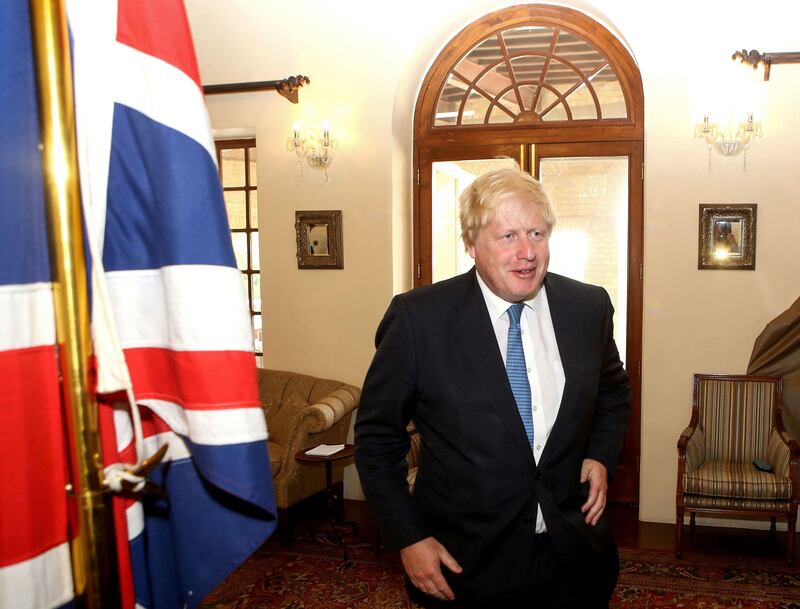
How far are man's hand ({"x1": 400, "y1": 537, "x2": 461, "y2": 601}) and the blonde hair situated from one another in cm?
76

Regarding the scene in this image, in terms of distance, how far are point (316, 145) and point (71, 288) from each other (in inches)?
192

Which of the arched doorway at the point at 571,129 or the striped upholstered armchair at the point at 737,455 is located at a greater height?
the arched doorway at the point at 571,129

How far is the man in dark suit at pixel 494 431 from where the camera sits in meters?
1.67

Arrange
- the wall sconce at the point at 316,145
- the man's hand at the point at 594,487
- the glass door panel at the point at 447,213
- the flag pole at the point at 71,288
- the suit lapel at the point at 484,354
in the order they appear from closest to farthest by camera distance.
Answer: the flag pole at the point at 71,288, the suit lapel at the point at 484,354, the man's hand at the point at 594,487, the wall sconce at the point at 316,145, the glass door panel at the point at 447,213

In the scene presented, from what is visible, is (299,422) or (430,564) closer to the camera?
(430,564)

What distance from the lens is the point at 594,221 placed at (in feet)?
17.5

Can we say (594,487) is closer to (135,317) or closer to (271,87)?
(135,317)

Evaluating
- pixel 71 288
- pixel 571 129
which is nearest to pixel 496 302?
pixel 71 288

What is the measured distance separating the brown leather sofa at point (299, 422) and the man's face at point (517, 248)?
3.15 meters

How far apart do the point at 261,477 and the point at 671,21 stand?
4839 millimetres

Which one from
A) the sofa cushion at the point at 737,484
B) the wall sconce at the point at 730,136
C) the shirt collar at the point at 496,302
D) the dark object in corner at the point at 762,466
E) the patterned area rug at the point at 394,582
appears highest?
the wall sconce at the point at 730,136

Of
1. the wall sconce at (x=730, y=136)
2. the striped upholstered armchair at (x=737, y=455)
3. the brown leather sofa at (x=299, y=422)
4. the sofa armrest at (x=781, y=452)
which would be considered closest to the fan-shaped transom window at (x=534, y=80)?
the wall sconce at (x=730, y=136)

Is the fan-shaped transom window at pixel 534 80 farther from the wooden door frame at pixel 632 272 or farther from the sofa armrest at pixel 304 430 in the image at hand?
the sofa armrest at pixel 304 430

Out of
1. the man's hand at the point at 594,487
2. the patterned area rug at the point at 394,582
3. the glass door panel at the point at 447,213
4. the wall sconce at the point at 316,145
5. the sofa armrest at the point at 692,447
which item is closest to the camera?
the man's hand at the point at 594,487
